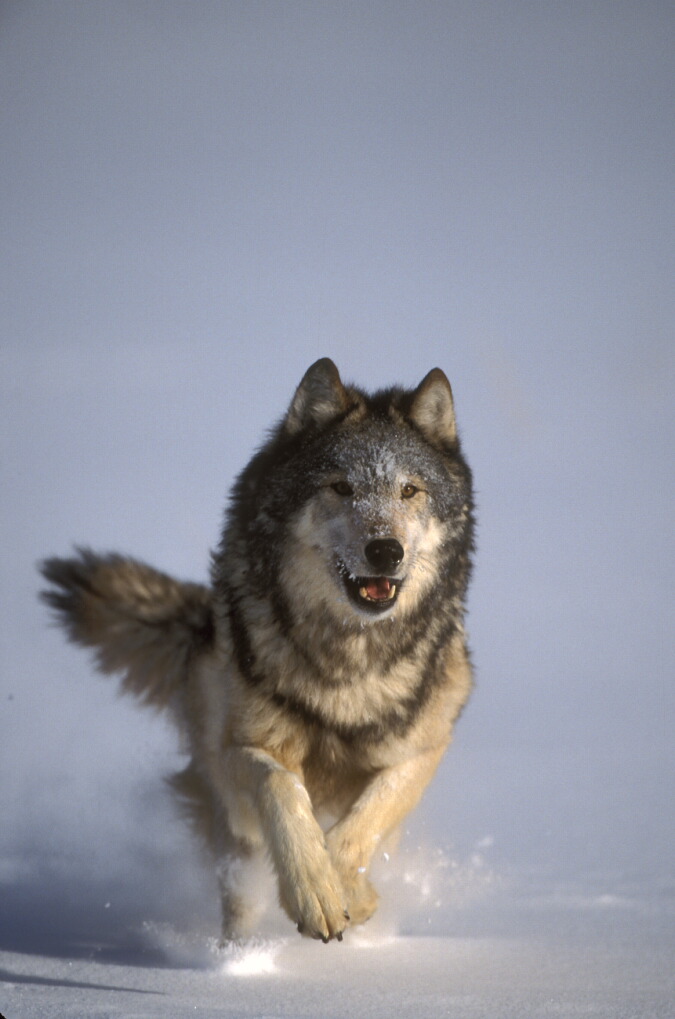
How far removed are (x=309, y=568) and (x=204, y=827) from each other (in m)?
1.71

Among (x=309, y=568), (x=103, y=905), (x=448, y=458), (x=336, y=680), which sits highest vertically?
(x=448, y=458)

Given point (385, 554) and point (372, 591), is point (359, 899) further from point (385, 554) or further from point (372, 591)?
point (385, 554)

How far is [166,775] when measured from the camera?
5703 mm

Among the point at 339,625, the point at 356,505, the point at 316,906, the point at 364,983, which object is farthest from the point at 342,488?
the point at 364,983

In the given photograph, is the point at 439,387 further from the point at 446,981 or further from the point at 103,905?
the point at 103,905

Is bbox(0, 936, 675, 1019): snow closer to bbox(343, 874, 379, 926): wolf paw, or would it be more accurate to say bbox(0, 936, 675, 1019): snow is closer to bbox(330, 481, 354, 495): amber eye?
bbox(343, 874, 379, 926): wolf paw

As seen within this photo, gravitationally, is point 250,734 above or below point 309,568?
below

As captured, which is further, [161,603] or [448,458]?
[161,603]

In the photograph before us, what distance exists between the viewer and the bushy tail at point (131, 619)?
5875mm

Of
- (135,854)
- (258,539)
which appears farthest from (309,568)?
(135,854)

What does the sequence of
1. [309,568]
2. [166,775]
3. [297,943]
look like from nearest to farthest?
[309,568], [297,943], [166,775]

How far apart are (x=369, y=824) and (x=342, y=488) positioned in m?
1.32

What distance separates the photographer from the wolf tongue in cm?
423

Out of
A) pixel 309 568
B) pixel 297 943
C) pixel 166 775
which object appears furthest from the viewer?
pixel 166 775
